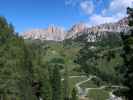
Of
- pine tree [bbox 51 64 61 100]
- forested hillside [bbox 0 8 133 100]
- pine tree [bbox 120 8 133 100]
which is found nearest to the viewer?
pine tree [bbox 120 8 133 100]

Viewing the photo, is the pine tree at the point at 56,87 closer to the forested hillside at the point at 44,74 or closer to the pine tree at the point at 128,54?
the forested hillside at the point at 44,74

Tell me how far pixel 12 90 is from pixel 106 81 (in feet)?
458

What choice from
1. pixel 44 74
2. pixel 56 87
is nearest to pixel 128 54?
pixel 44 74

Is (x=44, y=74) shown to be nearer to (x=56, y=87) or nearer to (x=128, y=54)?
(x=56, y=87)

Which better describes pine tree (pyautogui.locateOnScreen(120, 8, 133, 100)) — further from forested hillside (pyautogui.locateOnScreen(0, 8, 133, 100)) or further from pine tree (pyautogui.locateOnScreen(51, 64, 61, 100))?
pine tree (pyautogui.locateOnScreen(51, 64, 61, 100))

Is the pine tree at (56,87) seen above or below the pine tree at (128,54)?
below

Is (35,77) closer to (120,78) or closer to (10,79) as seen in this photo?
(10,79)

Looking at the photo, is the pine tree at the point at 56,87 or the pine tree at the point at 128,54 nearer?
the pine tree at the point at 128,54

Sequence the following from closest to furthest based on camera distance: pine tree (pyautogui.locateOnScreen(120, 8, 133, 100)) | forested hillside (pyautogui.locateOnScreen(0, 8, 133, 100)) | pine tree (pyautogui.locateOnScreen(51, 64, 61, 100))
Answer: pine tree (pyautogui.locateOnScreen(120, 8, 133, 100))
forested hillside (pyautogui.locateOnScreen(0, 8, 133, 100))
pine tree (pyautogui.locateOnScreen(51, 64, 61, 100))

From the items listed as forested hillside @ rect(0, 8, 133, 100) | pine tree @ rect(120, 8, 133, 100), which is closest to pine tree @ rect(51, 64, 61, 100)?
forested hillside @ rect(0, 8, 133, 100)

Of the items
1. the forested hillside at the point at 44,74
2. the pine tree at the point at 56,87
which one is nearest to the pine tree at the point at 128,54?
the forested hillside at the point at 44,74

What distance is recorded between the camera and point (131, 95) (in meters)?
20.2

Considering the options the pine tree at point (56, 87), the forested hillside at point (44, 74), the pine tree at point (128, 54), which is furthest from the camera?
the pine tree at point (56, 87)

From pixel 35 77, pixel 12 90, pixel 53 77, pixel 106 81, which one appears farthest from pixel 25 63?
pixel 106 81
